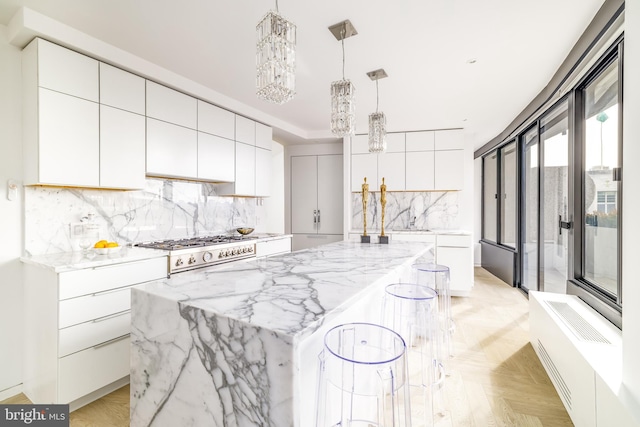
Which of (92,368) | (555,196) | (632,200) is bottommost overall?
(92,368)

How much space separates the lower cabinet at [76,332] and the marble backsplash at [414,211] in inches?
142

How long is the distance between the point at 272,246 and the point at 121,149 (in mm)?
1894

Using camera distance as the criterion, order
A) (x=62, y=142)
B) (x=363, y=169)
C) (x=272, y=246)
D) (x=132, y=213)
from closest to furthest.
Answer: (x=62, y=142)
(x=132, y=213)
(x=272, y=246)
(x=363, y=169)

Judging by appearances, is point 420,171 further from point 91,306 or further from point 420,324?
point 91,306

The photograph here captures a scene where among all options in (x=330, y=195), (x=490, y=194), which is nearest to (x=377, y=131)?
(x=330, y=195)

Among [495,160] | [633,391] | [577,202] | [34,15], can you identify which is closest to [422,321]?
[633,391]

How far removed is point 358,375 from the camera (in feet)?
4.93

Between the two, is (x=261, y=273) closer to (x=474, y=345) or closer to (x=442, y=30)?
(x=442, y=30)

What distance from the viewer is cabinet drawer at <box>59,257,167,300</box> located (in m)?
1.89

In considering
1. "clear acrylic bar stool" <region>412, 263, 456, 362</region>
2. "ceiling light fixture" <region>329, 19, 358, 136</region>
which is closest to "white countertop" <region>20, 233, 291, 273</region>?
"ceiling light fixture" <region>329, 19, 358, 136</region>

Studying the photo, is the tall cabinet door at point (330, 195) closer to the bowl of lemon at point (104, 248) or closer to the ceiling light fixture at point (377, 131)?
the ceiling light fixture at point (377, 131)

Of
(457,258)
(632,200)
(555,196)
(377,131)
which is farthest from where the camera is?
(457,258)

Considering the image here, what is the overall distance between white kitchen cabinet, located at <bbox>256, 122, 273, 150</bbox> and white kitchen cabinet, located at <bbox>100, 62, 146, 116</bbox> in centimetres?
160

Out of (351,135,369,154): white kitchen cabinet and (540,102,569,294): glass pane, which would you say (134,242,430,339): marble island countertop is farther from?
(351,135,369,154): white kitchen cabinet
